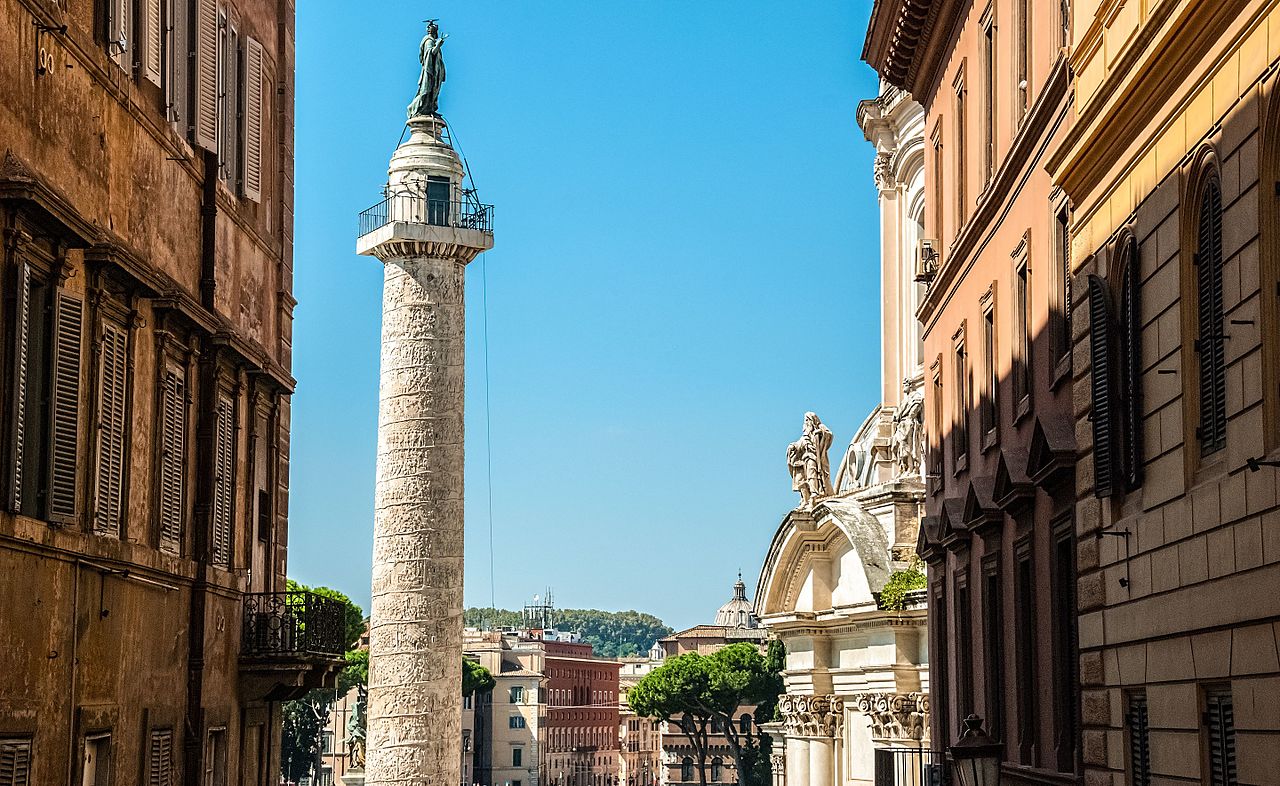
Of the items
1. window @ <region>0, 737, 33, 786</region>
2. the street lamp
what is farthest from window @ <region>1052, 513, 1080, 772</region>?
window @ <region>0, 737, 33, 786</region>

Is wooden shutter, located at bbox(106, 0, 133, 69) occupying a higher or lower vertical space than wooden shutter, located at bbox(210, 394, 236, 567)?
higher

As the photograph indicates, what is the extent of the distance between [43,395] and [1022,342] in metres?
9.22

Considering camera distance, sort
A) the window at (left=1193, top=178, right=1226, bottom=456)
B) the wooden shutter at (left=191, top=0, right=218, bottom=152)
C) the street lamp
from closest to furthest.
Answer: the window at (left=1193, top=178, right=1226, bottom=456) → the street lamp → the wooden shutter at (left=191, top=0, right=218, bottom=152)

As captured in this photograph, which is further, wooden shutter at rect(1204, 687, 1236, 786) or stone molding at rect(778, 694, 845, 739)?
stone molding at rect(778, 694, 845, 739)

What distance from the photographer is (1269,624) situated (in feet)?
34.4

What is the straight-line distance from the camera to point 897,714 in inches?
1487

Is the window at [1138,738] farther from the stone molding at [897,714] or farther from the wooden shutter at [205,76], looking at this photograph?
the stone molding at [897,714]

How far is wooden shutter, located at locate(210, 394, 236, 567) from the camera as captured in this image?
849 inches

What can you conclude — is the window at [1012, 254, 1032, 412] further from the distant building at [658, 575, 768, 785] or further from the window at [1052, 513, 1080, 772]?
the distant building at [658, 575, 768, 785]

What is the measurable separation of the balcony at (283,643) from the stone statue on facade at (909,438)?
17510mm

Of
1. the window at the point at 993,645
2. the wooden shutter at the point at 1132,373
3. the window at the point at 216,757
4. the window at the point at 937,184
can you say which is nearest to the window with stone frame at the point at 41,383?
the window at the point at 216,757

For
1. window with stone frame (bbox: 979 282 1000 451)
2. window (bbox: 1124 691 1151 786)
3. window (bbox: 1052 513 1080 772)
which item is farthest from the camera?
window with stone frame (bbox: 979 282 1000 451)

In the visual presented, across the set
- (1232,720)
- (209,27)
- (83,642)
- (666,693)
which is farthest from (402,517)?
(666,693)

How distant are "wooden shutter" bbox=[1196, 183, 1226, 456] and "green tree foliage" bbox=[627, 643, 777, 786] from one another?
104393 mm
